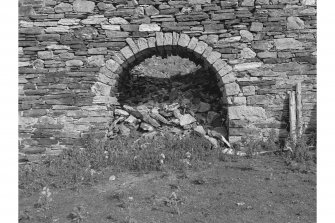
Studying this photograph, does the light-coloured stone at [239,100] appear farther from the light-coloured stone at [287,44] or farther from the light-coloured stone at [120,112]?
the light-coloured stone at [120,112]

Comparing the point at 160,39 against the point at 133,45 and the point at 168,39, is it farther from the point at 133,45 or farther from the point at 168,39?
the point at 133,45

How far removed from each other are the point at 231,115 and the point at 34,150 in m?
4.03

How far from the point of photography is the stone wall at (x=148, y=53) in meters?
5.97

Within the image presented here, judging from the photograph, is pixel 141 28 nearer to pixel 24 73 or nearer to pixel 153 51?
pixel 153 51

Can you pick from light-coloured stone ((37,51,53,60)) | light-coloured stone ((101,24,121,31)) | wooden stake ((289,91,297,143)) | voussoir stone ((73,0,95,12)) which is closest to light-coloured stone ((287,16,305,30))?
wooden stake ((289,91,297,143))

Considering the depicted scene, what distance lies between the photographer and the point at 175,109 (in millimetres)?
6676

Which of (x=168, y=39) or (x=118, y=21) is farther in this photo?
(x=118, y=21)

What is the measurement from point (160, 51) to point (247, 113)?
2186 millimetres

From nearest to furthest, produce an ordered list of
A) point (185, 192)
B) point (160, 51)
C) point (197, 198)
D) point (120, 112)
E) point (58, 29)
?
1. point (197, 198)
2. point (185, 192)
3. point (58, 29)
4. point (160, 51)
5. point (120, 112)

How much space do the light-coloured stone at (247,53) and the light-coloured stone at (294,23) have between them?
0.87 meters

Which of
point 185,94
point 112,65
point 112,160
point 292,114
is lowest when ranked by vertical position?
point 112,160

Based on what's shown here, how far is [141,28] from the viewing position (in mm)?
6062

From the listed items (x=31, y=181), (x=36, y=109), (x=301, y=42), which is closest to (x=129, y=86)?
(x=36, y=109)

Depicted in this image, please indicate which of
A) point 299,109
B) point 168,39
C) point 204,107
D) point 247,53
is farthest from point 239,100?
point 168,39
